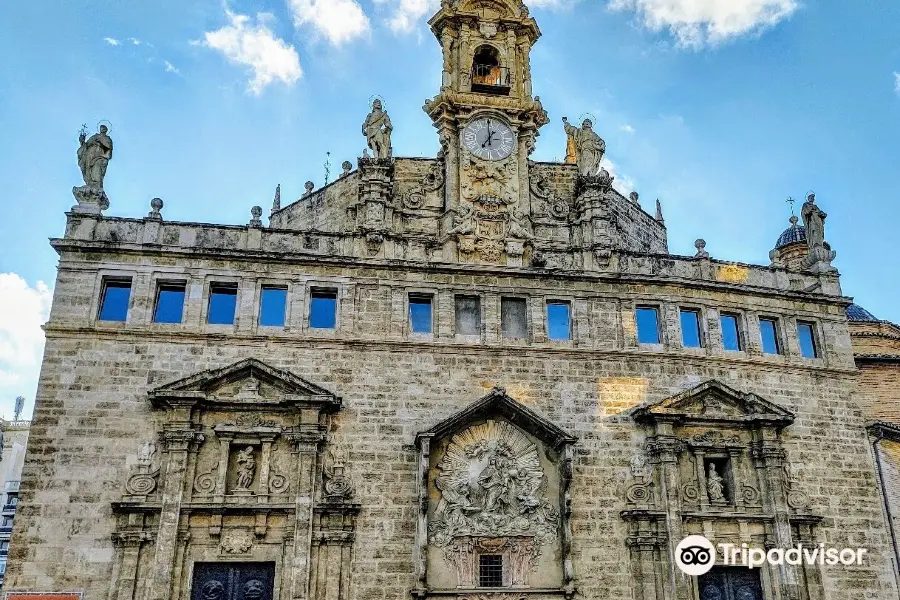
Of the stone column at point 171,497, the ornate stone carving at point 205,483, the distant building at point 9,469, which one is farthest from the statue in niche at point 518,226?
the distant building at point 9,469

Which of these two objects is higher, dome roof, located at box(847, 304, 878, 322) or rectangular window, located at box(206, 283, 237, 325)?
dome roof, located at box(847, 304, 878, 322)

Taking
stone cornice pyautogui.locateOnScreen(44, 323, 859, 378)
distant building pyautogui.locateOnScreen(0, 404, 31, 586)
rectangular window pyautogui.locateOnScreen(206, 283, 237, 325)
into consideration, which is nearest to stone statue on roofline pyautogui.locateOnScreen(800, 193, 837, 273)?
stone cornice pyautogui.locateOnScreen(44, 323, 859, 378)

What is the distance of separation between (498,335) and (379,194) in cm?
500

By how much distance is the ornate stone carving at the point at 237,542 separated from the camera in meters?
18.1

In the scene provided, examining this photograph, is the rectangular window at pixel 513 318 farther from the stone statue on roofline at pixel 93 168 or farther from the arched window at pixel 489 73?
the stone statue on roofline at pixel 93 168

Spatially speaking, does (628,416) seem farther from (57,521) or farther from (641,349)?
(57,521)

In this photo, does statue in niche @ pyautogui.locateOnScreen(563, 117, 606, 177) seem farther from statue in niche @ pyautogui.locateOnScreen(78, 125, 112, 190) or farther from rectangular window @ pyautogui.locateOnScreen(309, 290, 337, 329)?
statue in niche @ pyautogui.locateOnScreen(78, 125, 112, 190)

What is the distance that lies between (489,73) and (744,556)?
15594mm

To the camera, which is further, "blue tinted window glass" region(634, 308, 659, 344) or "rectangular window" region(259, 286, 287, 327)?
"blue tinted window glass" region(634, 308, 659, 344)

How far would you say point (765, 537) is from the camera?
20.3 m

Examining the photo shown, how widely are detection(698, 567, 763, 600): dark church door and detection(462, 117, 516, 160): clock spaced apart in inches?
483

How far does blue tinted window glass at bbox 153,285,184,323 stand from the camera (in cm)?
1997

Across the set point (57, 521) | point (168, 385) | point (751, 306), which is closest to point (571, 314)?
point (751, 306)

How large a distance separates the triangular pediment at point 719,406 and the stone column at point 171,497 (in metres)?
10.9
